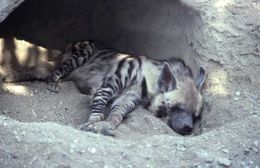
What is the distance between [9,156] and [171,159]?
90 cm

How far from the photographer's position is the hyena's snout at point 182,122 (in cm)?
415

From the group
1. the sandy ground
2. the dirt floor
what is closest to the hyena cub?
the dirt floor

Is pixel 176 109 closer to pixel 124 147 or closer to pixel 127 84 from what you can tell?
pixel 127 84

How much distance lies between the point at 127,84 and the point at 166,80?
43 centimetres

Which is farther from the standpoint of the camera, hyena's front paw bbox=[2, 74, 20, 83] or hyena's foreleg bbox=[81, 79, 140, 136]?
hyena's front paw bbox=[2, 74, 20, 83]

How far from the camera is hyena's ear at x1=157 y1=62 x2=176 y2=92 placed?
4.43m

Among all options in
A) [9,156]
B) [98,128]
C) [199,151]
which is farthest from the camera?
[98,128]

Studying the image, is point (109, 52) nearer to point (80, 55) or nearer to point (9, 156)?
point (80, 55)

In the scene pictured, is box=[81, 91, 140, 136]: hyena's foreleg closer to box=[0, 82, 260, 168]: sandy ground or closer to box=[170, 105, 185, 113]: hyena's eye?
box=[0, 82, 260, 168]: sandy ground

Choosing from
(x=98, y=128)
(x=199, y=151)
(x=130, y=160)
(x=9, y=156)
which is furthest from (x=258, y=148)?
(x=9, y=156)

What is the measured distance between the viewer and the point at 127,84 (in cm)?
479

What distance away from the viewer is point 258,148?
128 inches

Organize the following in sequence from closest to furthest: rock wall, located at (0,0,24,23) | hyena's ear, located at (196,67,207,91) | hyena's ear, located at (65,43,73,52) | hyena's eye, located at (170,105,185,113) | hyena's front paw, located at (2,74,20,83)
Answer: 1. rock wall, located at (0,0,24,23)
2. hyena's ear, located at (196,67,207,91)
3. hyena's eye, located at (170,105,185,113)
4. hyena's front paw, located at (2,74,20,83)
5. hyena's ear, located at (65,43,73,52)

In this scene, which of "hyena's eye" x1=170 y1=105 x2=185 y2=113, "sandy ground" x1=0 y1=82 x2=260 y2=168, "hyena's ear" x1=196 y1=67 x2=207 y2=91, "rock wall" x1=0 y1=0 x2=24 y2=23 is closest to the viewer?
"sandy ground" x1=0 y1=82 x2=260 y2=168
